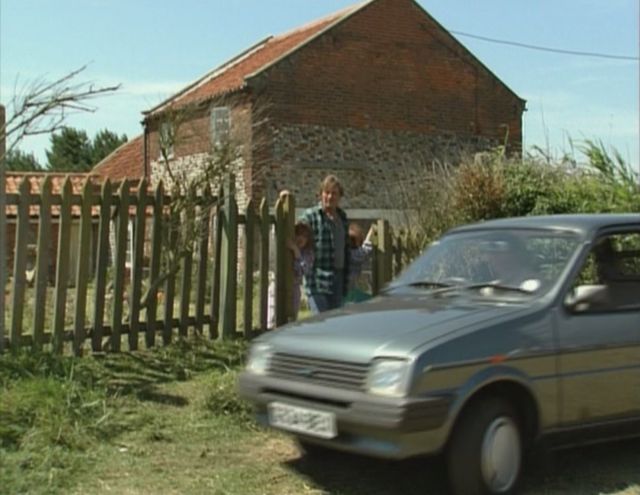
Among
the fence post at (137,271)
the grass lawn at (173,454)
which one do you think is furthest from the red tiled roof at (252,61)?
the grass lawn at (173,454)

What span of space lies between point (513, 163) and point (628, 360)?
912cm

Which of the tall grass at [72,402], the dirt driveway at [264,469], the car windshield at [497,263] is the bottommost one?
the dirt driveway at [264,469]

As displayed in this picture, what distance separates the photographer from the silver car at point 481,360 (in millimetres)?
4914

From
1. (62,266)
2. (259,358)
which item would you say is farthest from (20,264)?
(259,358)

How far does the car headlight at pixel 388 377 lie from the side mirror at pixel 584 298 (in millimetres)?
1337

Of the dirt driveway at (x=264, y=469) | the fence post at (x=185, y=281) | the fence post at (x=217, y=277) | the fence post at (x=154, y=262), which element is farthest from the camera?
the fence post at (x=217, y=277)

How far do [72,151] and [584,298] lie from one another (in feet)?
221

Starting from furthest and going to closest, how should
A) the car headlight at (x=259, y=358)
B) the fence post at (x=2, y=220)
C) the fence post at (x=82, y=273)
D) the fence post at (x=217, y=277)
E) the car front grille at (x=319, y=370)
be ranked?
1. the fence post at (x=217, y=277)
2. the fence post at (x=82, y=273)
3. the fence post at (x=2, y=220)
4. the car headlight at (x=259, y=358)
5. the car front grille at (x=319, y=370)

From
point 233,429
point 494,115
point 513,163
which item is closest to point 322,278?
point 233,429

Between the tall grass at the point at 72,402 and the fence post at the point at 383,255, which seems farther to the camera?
the fence post at the point at 383,255

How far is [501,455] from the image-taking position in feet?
17.1

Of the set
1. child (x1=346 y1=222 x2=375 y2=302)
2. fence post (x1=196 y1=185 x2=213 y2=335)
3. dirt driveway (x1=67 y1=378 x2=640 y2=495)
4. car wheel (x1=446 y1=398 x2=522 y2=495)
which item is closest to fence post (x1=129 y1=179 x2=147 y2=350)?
fence post (x1=196 y1=185 x2=213 y2=335)

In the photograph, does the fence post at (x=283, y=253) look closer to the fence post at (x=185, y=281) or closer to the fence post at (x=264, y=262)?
the fence post at (x=264, y=262)

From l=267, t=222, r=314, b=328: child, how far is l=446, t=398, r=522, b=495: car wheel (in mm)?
4054
